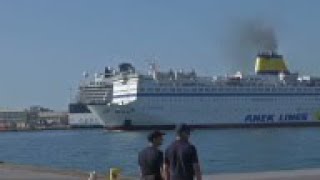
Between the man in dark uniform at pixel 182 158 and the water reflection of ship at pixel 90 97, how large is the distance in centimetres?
9163

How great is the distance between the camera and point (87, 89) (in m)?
127

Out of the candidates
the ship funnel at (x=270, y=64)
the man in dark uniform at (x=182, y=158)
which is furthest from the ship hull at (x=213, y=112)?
the man in dark uniform at (x=182, y=158)

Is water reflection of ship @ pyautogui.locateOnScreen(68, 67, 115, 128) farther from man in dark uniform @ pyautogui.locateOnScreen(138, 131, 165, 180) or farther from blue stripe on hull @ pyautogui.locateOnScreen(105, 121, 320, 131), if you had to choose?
man in dark uniform @ pyautogui.locateOnScreen(138, 131, 165, 180)

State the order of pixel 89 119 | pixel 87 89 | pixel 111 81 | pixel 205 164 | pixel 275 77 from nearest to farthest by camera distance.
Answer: pixel 205 164, pixel 275 77, pixel 111 81, pixel 87 89, pixel 89 119

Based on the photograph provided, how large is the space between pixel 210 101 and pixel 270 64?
16.2m

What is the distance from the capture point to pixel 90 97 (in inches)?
4951

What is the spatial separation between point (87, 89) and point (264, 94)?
3831 cm

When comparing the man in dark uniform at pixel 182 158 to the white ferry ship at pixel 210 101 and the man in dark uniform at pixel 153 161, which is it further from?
the white ferry ship at pixel 210 101

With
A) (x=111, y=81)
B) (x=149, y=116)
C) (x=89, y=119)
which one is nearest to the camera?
(x=149, y=116)

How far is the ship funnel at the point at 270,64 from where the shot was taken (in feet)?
347

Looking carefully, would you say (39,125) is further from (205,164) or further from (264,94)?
(205,164)

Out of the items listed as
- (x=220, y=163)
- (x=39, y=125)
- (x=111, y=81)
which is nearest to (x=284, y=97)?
(x=111, y=81)

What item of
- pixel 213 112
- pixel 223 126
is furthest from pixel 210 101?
pixel 223 126

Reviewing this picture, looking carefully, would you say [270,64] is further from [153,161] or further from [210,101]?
[153,161]
